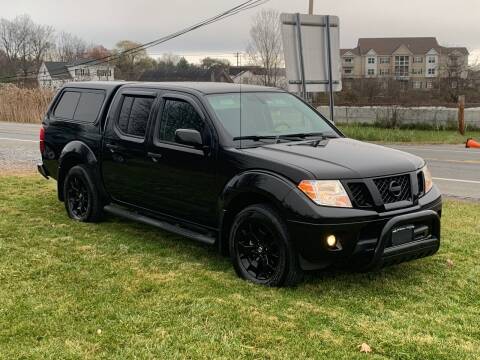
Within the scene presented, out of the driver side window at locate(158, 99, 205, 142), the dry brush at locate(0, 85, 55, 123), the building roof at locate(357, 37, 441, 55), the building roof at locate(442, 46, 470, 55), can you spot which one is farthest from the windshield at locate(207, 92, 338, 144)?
the building roof at locate(357, 37, 441, 55)

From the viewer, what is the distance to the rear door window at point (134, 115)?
597 cm

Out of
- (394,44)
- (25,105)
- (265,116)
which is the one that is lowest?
(265,116)

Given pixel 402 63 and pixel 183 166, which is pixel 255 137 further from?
pixel 402 63

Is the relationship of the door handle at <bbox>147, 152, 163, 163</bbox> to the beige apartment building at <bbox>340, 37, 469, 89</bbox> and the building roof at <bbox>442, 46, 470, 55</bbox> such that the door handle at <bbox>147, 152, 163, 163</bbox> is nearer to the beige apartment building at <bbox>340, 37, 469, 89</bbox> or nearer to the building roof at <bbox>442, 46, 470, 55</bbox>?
the building roof at <bbox>442, 46, 470, 55</bbox>

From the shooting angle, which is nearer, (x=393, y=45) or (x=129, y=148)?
(x=129, y=148)

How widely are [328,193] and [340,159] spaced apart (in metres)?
0.45

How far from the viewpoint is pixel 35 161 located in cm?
1308

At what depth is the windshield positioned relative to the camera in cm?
532

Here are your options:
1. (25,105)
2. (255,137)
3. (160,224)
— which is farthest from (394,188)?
(25,105)

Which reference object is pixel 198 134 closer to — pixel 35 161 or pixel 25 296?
pixel 25 296

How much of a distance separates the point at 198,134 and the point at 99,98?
7.27 feet

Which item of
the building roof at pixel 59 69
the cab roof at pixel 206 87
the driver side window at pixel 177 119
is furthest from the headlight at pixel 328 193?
the building roof at pixel 59 69

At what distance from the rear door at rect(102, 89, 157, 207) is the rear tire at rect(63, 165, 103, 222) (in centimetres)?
32

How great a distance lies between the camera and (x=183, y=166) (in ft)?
17.7
